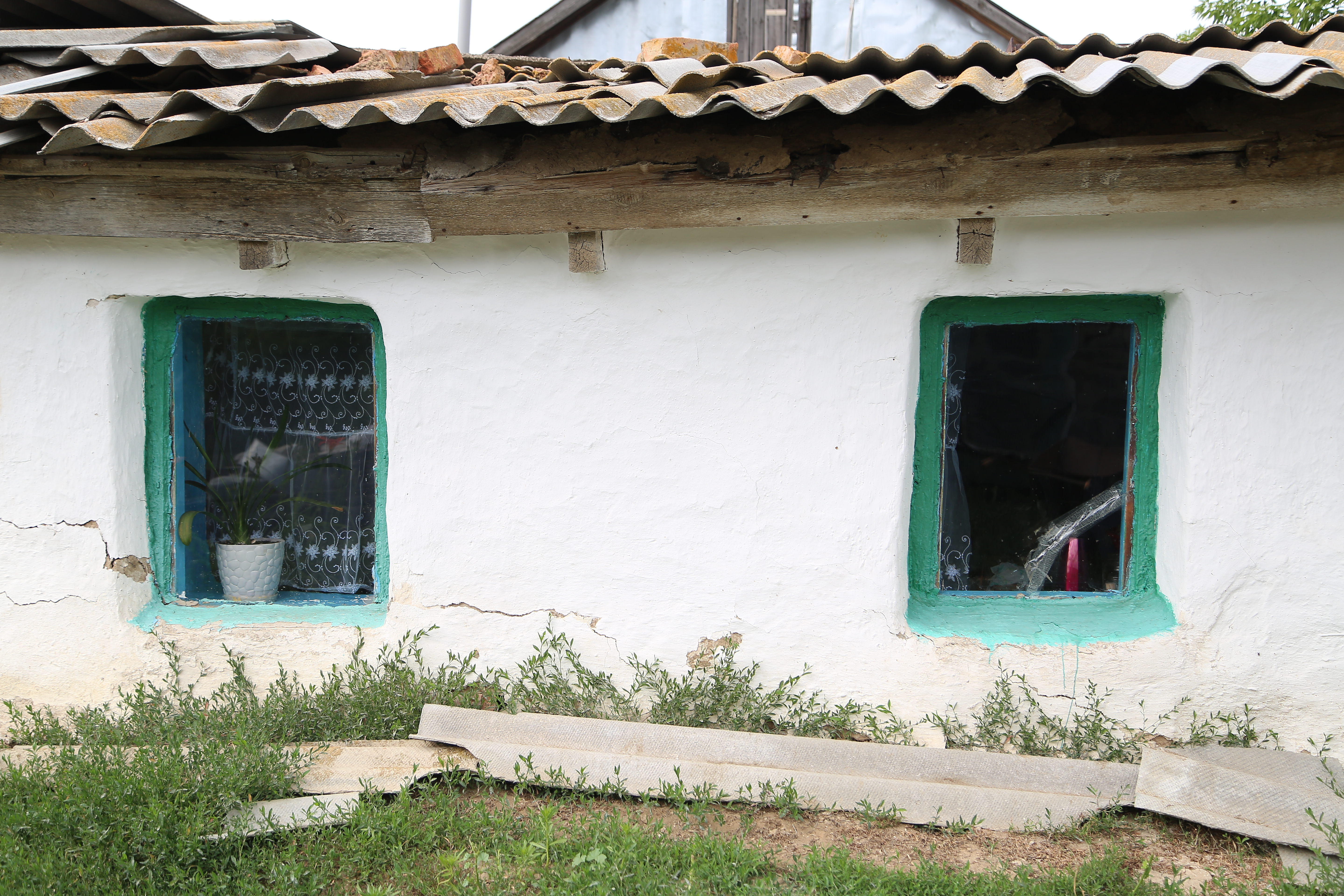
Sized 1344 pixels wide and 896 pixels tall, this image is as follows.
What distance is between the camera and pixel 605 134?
120 inches

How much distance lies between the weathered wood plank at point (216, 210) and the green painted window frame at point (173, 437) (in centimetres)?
37

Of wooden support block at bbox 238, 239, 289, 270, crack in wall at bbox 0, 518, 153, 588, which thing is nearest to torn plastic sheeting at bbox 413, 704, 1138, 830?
crack in wall at bbox 0, 518, 153, 588

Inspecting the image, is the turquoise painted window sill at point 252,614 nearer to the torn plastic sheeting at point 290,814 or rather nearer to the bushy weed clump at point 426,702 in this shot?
the bushy weed clump at point 426,702

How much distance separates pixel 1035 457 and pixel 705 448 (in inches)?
51.6

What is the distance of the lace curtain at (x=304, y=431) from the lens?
12.5 ft

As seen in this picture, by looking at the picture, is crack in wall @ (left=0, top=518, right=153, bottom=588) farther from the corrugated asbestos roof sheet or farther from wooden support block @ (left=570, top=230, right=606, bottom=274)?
wooden support block @ (left=570, top=230, right=606, bottom=274)

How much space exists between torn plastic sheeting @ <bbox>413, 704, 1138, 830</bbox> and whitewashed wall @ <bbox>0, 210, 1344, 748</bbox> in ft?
0.89

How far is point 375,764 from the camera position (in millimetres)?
3051

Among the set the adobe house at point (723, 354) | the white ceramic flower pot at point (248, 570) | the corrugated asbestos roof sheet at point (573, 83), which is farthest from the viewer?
the white ceramic flower pot at point (248, 570)

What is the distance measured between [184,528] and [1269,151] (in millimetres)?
4175

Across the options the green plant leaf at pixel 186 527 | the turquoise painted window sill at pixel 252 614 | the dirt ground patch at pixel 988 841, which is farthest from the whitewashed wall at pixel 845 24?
the dirt ground patch at pixel 988 841

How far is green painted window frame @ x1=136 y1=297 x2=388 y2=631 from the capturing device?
3.61 m

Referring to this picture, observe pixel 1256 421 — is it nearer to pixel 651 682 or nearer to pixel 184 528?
pixel 651 682

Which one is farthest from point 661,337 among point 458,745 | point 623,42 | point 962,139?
point 623,42
